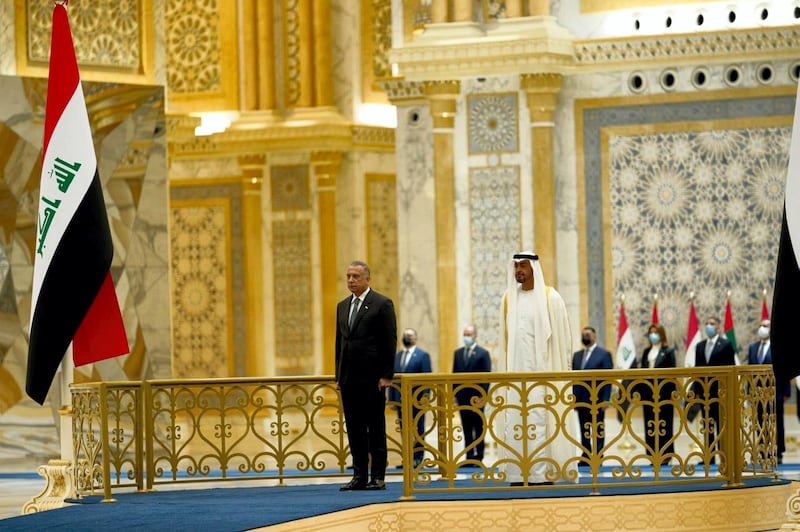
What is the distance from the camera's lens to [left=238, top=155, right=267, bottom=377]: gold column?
17.7 metres

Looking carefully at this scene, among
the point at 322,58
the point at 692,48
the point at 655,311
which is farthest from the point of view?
the point at 322,58

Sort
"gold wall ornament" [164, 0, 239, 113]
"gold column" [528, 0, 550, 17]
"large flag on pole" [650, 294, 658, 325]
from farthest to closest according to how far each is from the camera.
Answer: "gold wall ornament" [164, 0, 239, 113] → "gold column" [528, 0, 550, 17] → "large flag on pole" [650, 294, 658, 325]

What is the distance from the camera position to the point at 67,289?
344 inches

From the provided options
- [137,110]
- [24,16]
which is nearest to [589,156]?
[137,110]

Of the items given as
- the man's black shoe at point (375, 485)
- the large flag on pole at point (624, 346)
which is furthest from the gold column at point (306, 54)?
the man's black shoe at point (375, 485)

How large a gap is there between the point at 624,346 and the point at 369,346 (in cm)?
441

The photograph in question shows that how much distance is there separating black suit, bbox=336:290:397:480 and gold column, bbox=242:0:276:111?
28.8ft

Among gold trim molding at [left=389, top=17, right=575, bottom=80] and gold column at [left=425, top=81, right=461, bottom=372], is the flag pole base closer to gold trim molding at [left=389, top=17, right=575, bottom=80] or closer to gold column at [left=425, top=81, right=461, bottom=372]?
gold column at [left=425, top=81, right=461, bottom=372]

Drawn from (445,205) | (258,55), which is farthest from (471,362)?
(258,55)

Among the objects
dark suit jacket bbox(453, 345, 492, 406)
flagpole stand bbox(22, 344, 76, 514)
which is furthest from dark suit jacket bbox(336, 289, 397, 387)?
dark suit jacket bbox(453, 345, 492, 406)

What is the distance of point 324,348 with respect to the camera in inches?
680

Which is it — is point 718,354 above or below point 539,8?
below

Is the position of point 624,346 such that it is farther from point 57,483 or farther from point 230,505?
point 57,483

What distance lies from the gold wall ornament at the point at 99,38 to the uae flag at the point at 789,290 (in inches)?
287
